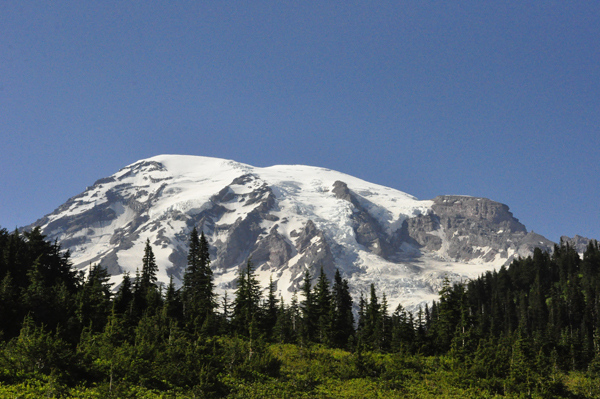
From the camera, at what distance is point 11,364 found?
25734 mm

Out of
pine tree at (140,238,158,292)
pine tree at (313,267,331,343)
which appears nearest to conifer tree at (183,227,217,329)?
pine tree at (140,238,158,292)

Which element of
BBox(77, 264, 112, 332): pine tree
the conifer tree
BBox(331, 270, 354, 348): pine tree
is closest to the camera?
BBox(77, 264, 112, 332): pine tree

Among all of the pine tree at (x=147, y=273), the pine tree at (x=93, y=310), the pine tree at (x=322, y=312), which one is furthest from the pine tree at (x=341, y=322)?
the pine tree at (x=93, y=310)

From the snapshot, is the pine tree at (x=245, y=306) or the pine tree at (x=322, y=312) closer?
the pine tree at (x=245, y=306)

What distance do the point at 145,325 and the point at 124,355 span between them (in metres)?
8.84

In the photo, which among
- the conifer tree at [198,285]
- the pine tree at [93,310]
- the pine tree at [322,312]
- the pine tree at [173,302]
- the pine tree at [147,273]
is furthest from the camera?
the pine tree at [147,273]

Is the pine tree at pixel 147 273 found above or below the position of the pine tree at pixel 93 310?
above

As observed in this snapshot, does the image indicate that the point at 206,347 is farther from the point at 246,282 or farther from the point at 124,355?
the point at 246,282

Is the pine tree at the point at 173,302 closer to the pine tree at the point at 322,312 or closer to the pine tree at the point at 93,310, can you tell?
the pine tree at the point at 93,310

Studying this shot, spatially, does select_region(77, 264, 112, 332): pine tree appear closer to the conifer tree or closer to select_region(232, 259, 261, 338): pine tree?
the conifer tree

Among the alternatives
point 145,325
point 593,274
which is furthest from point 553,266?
point 145,325

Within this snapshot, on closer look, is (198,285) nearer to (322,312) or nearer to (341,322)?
(322,312)

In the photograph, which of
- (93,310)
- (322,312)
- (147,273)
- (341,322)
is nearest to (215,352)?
(93,310)

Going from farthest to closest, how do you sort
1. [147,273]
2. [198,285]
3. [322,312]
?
[198,285] → [147,273] → [322,312]
